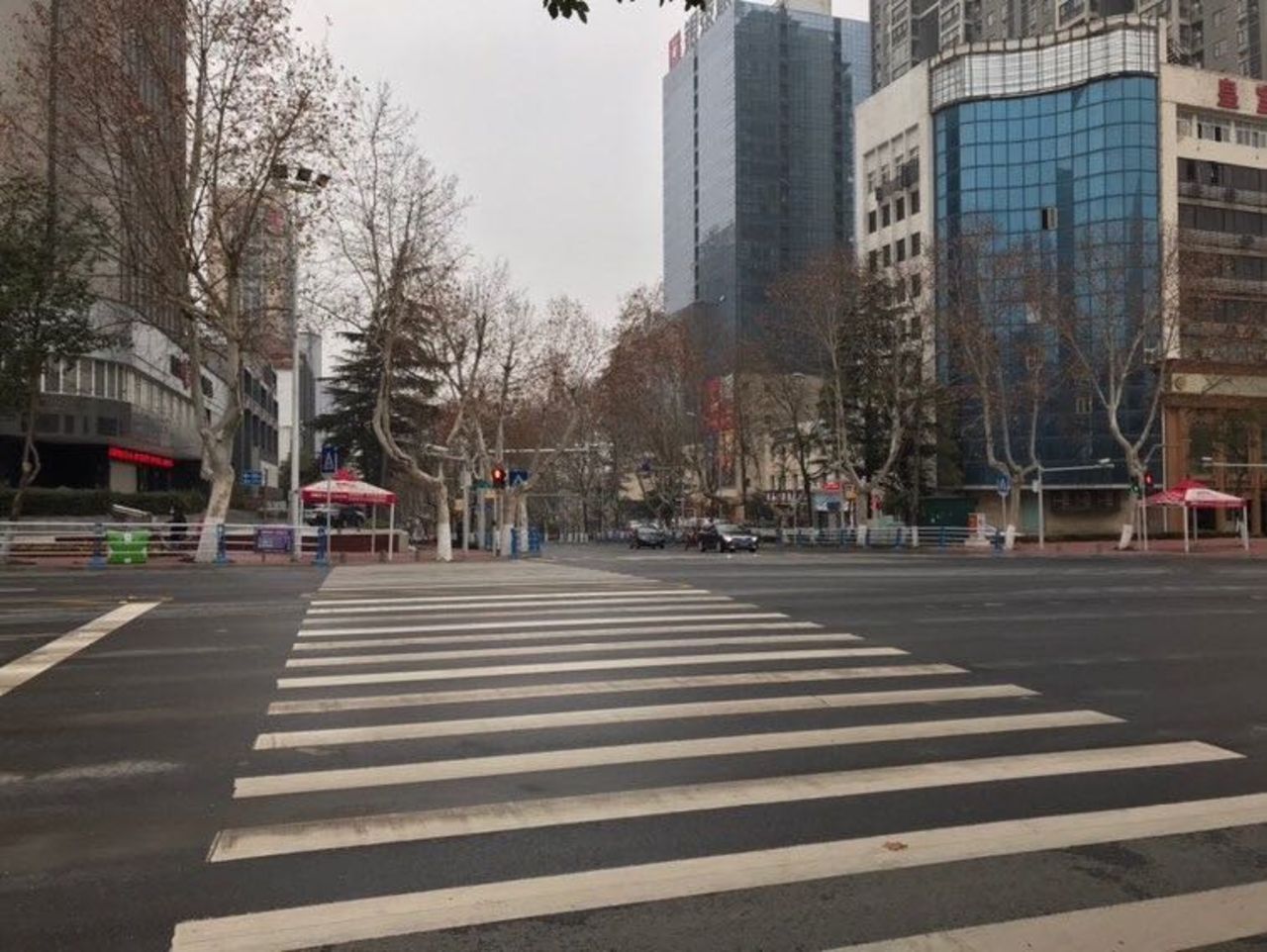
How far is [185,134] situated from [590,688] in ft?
81.9

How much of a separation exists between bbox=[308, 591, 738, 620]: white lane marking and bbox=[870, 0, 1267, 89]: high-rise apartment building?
56.8 metres

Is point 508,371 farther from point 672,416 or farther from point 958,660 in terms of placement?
point 958,660

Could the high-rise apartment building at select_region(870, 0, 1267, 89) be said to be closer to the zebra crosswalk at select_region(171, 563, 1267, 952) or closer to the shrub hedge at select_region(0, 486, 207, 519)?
the shrub hedge at select_region(0, 486, 207, 519)

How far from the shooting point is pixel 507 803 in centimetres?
591

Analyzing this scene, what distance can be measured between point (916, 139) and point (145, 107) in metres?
49.9

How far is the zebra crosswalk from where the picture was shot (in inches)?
179

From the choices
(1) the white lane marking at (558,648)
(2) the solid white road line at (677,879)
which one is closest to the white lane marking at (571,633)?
(1) the white lane marking at (558,648)

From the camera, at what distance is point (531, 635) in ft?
40.7

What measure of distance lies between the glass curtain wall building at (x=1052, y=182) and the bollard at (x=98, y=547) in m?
36.4

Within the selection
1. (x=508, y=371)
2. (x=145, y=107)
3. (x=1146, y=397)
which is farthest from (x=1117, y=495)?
(x=145, y=107)

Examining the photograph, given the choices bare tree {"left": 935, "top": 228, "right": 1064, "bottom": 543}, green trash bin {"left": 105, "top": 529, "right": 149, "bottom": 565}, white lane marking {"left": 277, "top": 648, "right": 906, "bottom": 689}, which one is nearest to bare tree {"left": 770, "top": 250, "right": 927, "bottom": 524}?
bare tree {"left": 935, "top": 228, "right": 1064, "bottom": 543}

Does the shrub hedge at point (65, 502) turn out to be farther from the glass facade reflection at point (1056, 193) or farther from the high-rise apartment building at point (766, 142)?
the high-rise apartment building at point (766, 142)

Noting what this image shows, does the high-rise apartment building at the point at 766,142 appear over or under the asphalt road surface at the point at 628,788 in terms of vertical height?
over

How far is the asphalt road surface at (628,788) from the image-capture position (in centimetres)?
436
